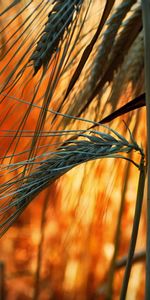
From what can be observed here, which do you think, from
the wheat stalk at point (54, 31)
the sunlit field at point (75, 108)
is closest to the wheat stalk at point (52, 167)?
the sunlit field at point (75, 108)

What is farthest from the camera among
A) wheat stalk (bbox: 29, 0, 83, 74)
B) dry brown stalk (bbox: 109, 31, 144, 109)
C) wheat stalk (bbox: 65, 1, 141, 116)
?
dry brown stalk (bbox: 109, 31, 144, 109)

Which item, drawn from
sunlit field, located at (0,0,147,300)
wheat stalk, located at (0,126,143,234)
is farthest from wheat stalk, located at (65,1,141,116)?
wheat stalk, located at (0,126,143,234)

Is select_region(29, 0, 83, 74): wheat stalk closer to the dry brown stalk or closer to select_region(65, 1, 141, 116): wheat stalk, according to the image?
select_region(65, 1, 141, 116): wheat stalk

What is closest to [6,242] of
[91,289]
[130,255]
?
[91,289]

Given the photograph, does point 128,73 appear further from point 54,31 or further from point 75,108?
point 54,31

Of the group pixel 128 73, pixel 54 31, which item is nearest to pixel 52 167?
pixel 54 31

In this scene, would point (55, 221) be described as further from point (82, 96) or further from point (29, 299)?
point (82, 96)

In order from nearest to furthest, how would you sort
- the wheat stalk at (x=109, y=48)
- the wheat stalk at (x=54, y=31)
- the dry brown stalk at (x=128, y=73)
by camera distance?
the wheat stalk at (x=54, y=31) → the wheat stalk at (x=109, y=48) → the dry brown stalk at (x=128, y=73)

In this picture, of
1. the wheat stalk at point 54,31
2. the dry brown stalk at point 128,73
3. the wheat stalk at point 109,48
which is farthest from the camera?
the dry brown stalk at point 128,73

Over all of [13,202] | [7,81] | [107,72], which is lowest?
[13,202]

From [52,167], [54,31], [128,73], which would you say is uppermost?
[128,73]

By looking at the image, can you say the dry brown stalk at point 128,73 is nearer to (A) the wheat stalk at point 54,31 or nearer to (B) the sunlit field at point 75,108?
(B) the sunlit field at point 75,108
